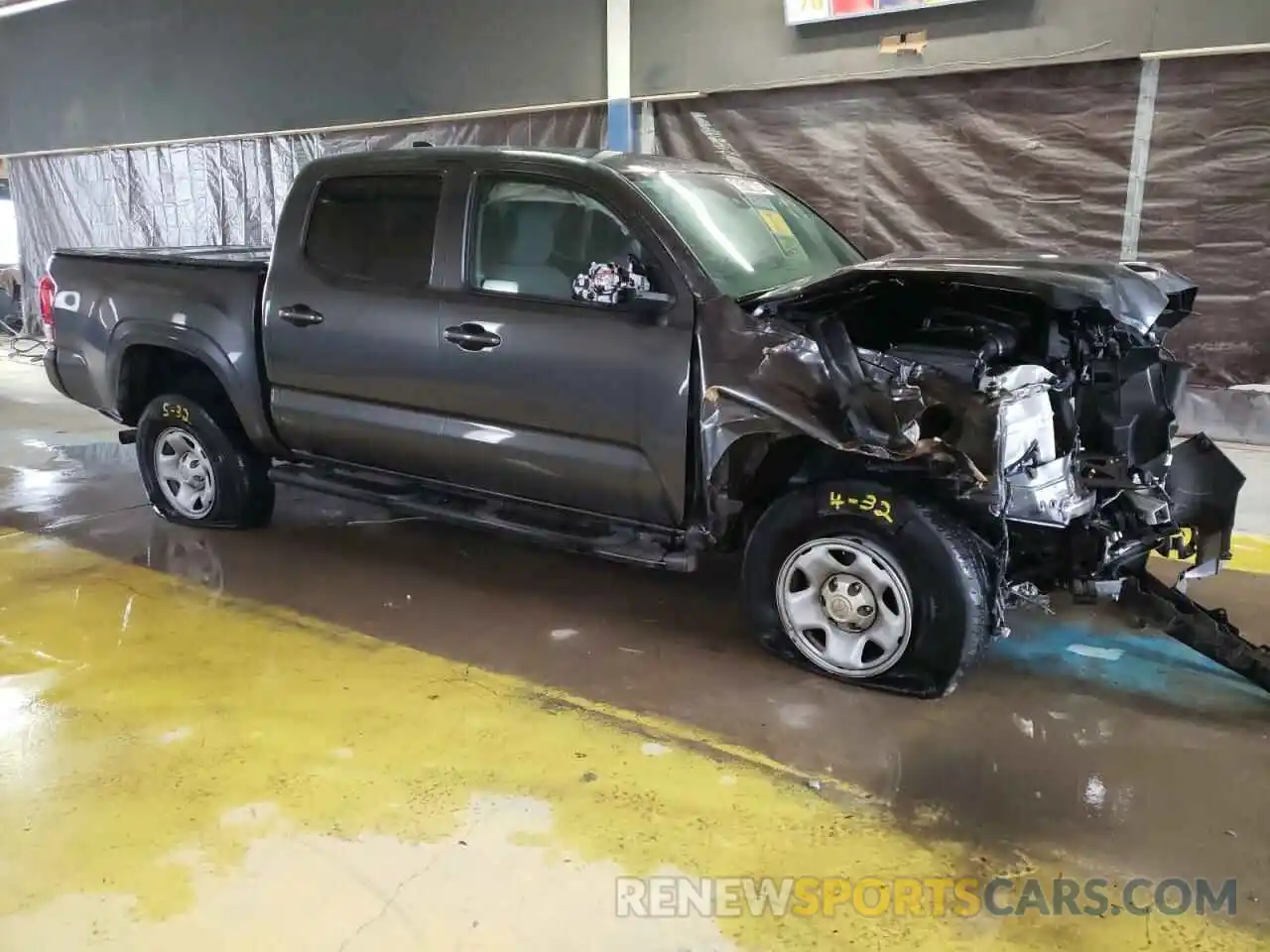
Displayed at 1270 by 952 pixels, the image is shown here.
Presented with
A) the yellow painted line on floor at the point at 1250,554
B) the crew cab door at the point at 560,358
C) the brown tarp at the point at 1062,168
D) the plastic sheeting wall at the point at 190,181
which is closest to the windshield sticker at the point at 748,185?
the crew cab door at the point at 560,358

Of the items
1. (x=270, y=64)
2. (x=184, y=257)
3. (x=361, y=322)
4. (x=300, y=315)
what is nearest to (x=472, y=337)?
(x=361, y=322)

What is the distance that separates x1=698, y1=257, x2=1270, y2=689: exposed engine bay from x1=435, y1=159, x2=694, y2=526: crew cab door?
8.0 inches

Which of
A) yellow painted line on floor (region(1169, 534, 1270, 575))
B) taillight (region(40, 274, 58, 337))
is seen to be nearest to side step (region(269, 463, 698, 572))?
taillight (region(40, 274, 58, 337))

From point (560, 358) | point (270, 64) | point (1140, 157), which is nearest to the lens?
point (560, 358)

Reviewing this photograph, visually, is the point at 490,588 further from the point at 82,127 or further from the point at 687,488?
the point at 82,127

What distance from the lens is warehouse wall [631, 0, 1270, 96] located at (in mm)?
6172

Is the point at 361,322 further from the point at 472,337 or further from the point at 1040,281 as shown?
the point at 1040,281

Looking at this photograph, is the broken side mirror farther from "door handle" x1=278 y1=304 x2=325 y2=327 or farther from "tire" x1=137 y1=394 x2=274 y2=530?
"tire" x1=137 y1=394 x2=274 y2=530

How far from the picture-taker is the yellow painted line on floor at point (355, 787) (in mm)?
2303

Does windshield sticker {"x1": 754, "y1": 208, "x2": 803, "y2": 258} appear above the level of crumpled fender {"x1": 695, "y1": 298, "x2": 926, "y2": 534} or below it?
above

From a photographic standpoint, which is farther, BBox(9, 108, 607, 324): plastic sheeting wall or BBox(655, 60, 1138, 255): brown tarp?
BBox(9, 108, 607, 324): plastic sheeting wall

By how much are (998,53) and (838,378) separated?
465cm

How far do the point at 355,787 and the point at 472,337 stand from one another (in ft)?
5.67

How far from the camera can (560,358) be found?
3629 mm
